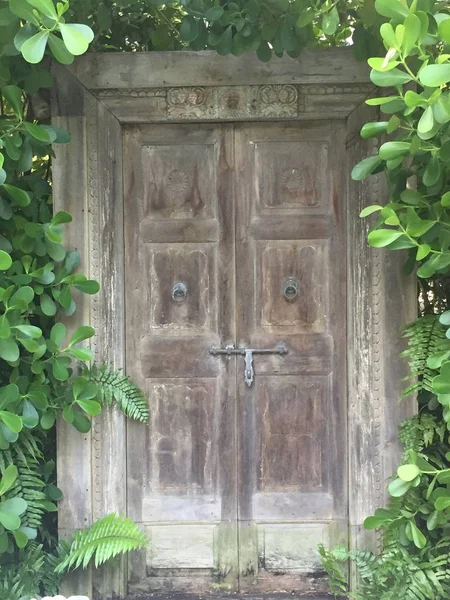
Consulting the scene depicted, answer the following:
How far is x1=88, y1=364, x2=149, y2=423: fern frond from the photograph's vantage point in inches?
112

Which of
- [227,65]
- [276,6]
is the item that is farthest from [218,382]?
[276,6]

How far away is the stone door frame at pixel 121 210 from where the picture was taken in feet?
9.34

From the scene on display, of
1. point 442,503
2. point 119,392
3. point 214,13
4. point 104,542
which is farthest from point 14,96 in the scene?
point 442,503

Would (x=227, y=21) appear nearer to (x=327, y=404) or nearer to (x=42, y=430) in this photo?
(x=327, y=404)

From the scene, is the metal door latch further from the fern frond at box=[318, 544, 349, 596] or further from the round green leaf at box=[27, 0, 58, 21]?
the round green leaf at box=[27, 0, 58, 21]

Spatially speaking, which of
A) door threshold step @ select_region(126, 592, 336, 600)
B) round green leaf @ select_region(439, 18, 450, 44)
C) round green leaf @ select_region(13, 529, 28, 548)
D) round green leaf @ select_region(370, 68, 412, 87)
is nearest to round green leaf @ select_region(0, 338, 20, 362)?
round green leaf @ select_region(13, 529, 28, 548)

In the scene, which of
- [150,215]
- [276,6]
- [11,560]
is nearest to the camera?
[276,6]

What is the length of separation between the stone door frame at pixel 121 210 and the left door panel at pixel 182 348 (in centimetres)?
10

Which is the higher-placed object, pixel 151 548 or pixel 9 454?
pixel 9 454

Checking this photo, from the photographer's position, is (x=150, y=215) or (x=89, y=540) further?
(x=150, y=215)

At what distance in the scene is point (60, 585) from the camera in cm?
282

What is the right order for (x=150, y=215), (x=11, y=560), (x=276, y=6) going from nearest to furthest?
1. (x=276, y=6)
2. (x=11, y=560)
3. (x=150, y=215)

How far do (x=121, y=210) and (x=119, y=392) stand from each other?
0.89m

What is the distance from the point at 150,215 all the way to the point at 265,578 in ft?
6.28
